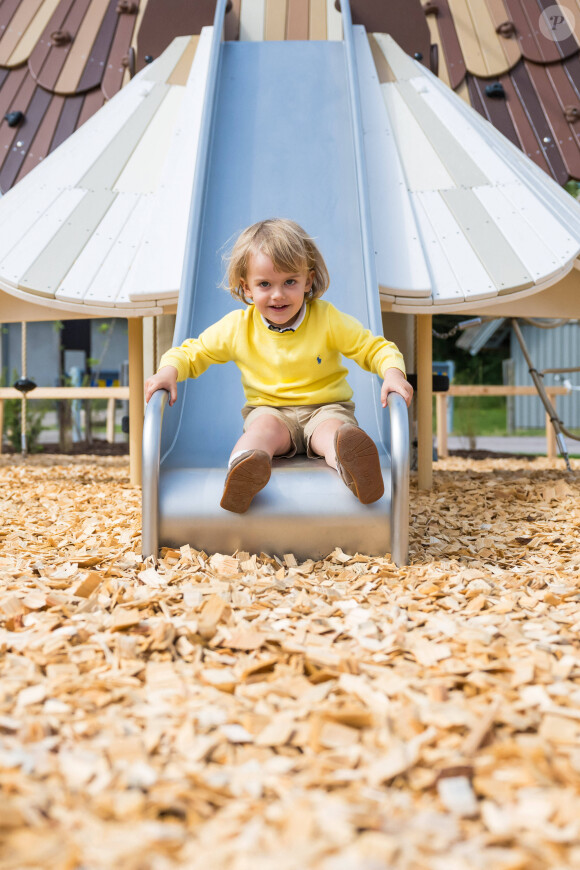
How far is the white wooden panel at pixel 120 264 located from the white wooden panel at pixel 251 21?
176 centimetres

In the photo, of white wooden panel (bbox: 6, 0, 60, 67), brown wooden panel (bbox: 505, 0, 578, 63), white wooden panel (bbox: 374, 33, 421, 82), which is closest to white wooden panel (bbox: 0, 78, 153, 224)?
white wooden panel (bbox: 374, 33, 421, 82)

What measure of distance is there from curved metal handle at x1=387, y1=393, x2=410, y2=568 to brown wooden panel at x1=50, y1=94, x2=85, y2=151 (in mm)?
4142

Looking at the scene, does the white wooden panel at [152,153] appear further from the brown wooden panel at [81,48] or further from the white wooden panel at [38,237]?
the brown wooden panel at [81,48]

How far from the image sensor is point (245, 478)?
190 cm

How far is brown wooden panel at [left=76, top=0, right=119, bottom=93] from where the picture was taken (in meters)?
5.12

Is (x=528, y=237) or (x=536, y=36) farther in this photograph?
(x=536, y=36)

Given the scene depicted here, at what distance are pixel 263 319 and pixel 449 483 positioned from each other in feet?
6.51

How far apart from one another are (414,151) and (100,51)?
8.83ft

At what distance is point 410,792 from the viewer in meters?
0.95

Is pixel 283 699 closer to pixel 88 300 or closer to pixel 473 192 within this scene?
pixel 88 300

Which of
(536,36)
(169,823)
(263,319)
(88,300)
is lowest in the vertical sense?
(169,823)

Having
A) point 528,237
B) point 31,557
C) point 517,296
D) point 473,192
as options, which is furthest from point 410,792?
point 473,192

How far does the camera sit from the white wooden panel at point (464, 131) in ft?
12.2

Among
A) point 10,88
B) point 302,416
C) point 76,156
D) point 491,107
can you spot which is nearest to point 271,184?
point 76,156
